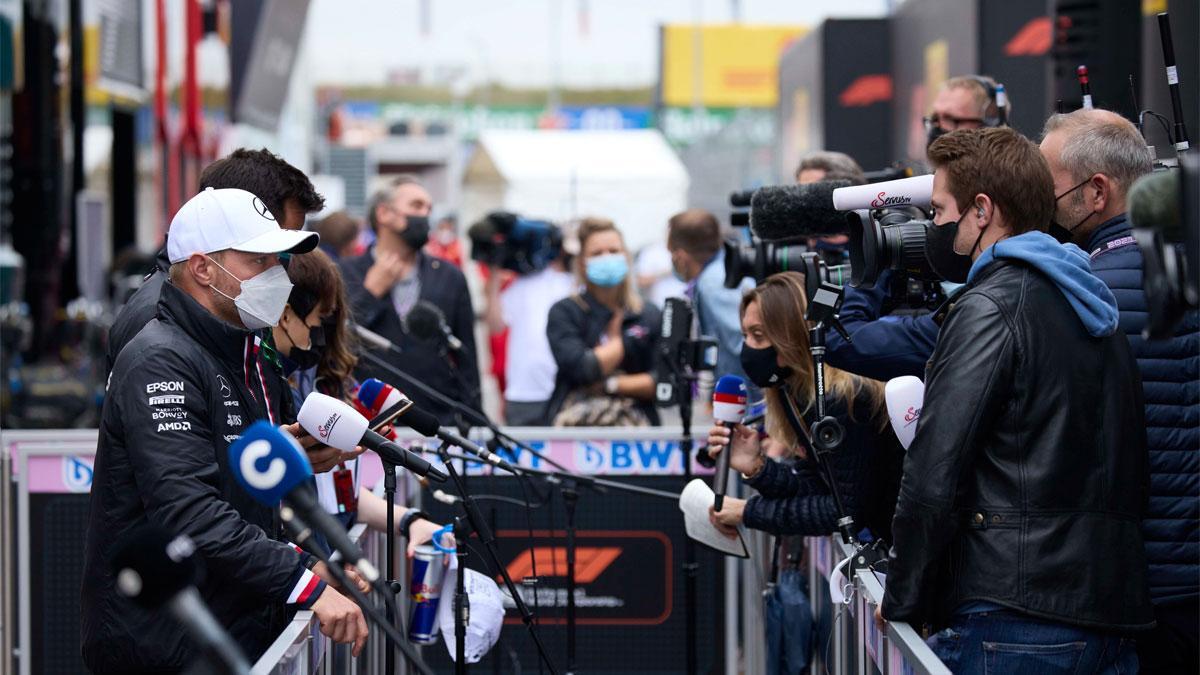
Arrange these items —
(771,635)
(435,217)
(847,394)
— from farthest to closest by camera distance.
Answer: (435,217) → (771,635) → (847,394)

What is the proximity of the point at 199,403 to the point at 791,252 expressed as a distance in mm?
2424

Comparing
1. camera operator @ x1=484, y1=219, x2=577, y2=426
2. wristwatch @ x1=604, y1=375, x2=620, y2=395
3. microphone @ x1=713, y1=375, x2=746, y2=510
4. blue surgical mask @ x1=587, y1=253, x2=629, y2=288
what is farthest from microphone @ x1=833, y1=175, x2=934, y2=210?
camera operator @ x1=484, y1=219, x2=577, y2=426

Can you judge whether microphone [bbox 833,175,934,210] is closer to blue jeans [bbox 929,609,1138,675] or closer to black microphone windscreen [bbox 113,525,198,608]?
blue jeans [bbox 929,609,1138,675]

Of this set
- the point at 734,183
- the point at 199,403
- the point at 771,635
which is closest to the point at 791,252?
the point at 771,635

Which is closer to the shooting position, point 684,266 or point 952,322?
point 952,322

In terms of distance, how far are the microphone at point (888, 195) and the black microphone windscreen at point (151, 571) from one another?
8.52 ft

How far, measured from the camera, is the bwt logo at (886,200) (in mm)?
4594

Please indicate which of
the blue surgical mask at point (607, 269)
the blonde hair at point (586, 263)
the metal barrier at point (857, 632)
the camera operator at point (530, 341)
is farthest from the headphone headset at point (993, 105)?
the camera operator at point (530, 341)

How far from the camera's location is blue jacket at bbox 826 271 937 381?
473 centimetres

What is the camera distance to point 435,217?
28672mm

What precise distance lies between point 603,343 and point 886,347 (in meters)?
4.10

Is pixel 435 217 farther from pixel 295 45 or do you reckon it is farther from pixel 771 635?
pixel 771 635

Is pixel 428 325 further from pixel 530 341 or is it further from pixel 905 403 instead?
pixel 905 403

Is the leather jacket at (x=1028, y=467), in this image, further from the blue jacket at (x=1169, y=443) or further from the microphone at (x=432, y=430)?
the microphone at (x=432, y=430)
